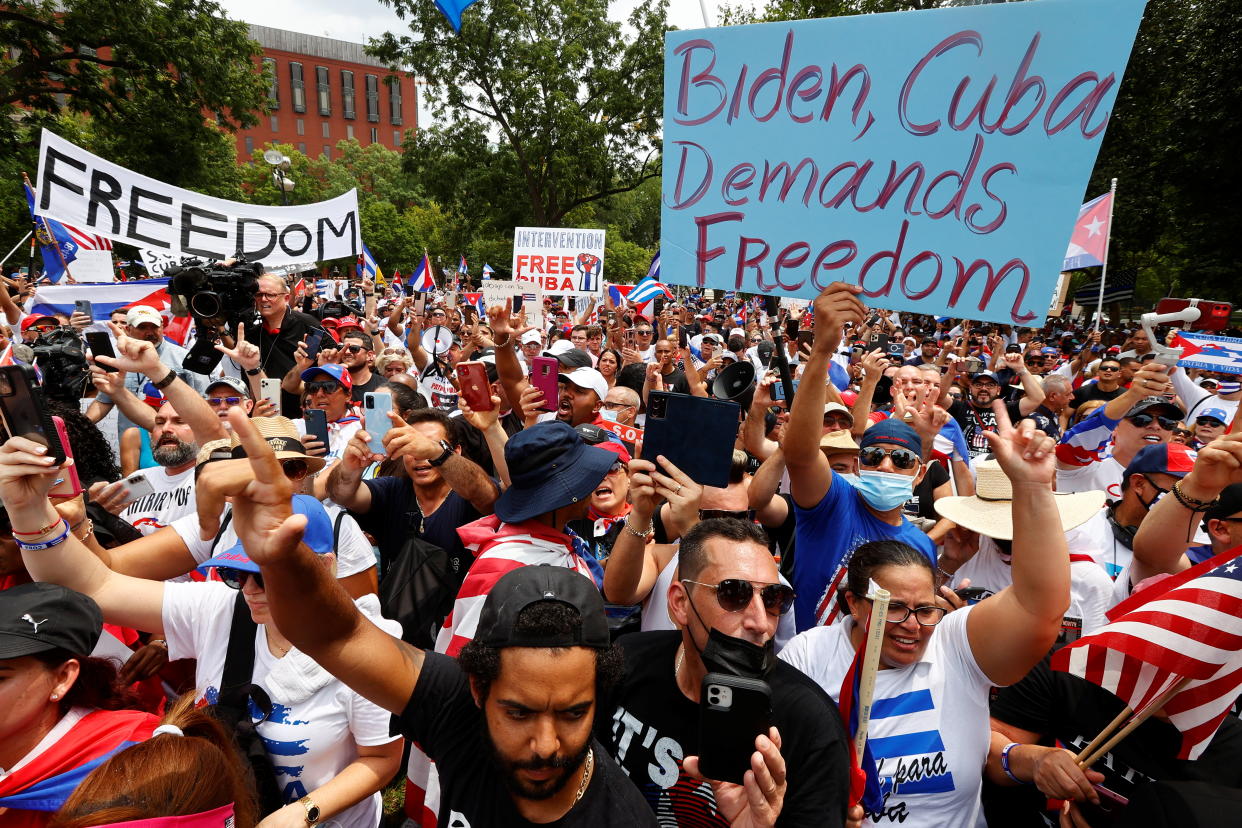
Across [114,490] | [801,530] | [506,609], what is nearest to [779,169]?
[801,530]

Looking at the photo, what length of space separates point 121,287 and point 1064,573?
8165mm

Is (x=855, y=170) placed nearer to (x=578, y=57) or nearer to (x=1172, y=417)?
(x=1172, y=417)

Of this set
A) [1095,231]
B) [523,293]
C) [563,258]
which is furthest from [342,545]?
[1095,231]

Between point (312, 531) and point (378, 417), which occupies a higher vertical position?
point (378, 417)

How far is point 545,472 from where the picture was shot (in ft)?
8.86

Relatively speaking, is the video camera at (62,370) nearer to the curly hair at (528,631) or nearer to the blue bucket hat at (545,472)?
the blue bucket hat at (545,472)

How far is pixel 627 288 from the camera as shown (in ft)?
55.2

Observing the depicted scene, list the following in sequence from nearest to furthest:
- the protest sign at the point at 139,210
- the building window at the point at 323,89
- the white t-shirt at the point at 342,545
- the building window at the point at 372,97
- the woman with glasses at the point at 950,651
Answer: the woman with glasses at the point at 950,651, the white t-shirt at the point at 342,545, the protest sign at the point at 139,210, the building window at the point at 323,89, the building window at the point at 372,97

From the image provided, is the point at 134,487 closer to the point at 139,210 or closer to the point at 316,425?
the point at 316,425

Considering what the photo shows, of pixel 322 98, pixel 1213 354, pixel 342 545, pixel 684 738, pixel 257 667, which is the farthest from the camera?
pixel 322 98

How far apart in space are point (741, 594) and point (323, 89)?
9150cm

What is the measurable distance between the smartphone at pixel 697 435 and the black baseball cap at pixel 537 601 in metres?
0.82

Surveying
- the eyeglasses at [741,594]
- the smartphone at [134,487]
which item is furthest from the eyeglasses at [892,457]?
the smartphone at [134,487]

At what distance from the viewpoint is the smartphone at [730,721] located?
1535 mm
